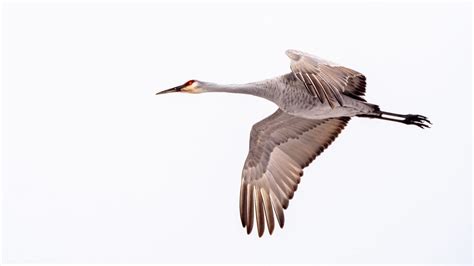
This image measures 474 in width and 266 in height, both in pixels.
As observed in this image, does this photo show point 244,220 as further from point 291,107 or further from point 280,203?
point 291,107

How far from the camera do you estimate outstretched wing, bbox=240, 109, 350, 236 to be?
Answer: 11547 millimetres

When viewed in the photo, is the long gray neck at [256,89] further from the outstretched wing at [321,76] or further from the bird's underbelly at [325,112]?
the outstretched wing at [321,76]

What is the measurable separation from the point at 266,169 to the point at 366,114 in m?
1.56

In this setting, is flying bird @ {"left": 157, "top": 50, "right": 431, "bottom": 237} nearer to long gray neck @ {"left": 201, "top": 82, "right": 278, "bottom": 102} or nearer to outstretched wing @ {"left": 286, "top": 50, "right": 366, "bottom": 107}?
long gray neck @ {"left": 201, "top": 82, "right": 278, "bottom": 102}

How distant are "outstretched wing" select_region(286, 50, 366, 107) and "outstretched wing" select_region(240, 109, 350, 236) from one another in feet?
4.33

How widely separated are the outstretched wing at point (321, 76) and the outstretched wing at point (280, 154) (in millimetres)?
1321

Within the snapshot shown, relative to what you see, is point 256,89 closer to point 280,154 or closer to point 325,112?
point 325,112

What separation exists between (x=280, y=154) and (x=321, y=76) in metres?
2.23

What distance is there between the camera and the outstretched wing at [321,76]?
31.5 ft

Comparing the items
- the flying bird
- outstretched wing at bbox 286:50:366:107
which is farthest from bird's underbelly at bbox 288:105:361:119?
outstretched wing at bbox 286:50:366:107

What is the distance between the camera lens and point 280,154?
11.7 m

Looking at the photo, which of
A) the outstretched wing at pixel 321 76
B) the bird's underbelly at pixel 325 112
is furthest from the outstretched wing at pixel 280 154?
the outstretched wing at pixel 321 76

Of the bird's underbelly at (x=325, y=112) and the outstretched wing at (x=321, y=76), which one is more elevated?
the outstretched wing at (x=321, y=76)

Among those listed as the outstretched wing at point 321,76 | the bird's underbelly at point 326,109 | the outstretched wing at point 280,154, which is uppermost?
the outstretched wing at point 321,76
